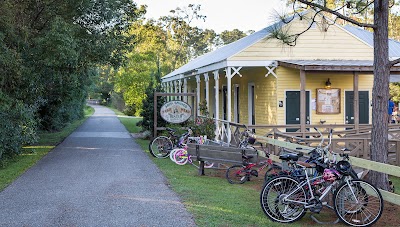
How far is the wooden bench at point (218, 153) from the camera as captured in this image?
10125 millimetres

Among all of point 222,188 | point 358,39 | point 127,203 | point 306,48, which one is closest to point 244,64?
Result: point 306,48

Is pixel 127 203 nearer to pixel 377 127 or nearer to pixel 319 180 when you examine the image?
pixel 319 180

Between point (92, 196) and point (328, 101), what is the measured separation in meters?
11.3

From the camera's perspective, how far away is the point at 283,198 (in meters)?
6.57

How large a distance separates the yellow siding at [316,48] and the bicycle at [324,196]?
34.4ft

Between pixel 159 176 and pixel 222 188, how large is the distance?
1.88 m

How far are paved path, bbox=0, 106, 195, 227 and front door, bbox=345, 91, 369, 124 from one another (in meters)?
8.03

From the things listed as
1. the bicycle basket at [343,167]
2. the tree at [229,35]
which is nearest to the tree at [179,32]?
the tree at [229,35]

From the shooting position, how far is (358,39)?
57.5 ft

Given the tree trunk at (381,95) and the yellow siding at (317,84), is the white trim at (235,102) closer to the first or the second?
the yellow siding at (317,84)

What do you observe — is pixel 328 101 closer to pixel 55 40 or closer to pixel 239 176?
pixel 239 176

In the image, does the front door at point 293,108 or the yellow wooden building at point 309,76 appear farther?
the front door at point 293,108

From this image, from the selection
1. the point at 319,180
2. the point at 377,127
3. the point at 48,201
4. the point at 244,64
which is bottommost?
the point at 48,201

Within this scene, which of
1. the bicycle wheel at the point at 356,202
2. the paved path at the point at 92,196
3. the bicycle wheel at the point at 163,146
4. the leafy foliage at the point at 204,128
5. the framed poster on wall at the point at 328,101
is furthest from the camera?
the framed poster on wall at the point at 328,101
